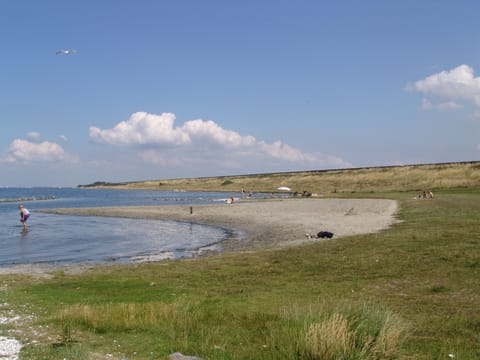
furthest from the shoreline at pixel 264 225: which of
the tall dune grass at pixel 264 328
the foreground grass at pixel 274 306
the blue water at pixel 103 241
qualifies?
the tall dune grass at pixel 264 328

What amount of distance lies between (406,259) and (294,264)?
4.09 metres

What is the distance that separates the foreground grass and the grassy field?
1.0 inches

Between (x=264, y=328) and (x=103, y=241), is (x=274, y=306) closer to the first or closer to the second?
(x=264, y=328)

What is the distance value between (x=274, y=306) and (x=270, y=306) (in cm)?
10

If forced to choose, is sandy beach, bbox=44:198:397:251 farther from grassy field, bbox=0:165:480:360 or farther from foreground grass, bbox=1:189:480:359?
grassy field, bbox=0:165:480:360

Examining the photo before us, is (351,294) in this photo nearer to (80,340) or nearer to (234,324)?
(234,324)

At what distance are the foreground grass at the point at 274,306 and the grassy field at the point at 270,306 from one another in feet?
0.09

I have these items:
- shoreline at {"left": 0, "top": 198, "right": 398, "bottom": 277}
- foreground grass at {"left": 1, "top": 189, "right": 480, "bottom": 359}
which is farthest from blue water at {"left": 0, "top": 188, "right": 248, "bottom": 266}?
foreground grass at {"left": 1, "top": 189, "right": 480, "bottom": 359}

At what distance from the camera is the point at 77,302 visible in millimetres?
12477

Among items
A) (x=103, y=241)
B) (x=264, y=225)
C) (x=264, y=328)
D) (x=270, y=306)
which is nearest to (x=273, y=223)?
(x=264, y=225)

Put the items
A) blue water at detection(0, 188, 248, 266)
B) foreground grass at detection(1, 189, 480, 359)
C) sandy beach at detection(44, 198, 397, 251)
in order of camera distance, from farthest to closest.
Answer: sandy beach at detection(44, 198, 397, 251), blue water at detection(0, 188, 248, 266), foreground grass at detection(1, 189, 480, 359)

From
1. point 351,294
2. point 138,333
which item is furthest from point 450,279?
point 138,333

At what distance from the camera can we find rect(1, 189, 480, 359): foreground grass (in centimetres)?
779

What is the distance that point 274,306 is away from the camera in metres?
11.2
